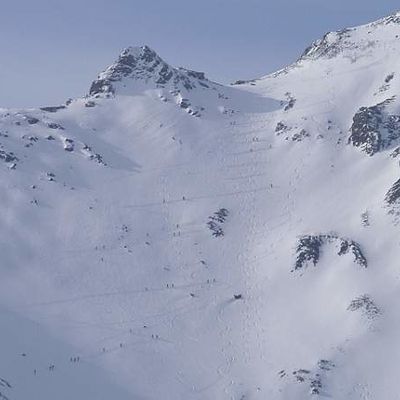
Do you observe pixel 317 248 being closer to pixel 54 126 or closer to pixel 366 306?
pixel 366 306

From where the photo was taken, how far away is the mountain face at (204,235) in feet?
354

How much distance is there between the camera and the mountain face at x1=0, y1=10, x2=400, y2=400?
108 meters

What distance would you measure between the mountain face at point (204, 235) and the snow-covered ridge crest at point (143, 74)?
0.46m

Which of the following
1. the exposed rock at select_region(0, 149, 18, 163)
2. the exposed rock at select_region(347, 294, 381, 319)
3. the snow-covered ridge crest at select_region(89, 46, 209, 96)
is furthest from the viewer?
the snow-covered ridge crest at select_region(89, 46, 209, 96)

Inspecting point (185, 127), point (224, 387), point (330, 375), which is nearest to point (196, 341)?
point (224, 387)

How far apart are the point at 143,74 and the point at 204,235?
52585 millimetres

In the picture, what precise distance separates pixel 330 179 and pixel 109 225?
1462 inches

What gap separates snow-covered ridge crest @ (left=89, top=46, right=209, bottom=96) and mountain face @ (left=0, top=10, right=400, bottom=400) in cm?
46

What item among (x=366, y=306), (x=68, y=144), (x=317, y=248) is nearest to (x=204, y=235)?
(x=317, y=248)

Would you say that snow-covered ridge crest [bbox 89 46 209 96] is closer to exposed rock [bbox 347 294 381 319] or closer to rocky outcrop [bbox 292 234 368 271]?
rocky outcrop [bbox 292 234 368 271]

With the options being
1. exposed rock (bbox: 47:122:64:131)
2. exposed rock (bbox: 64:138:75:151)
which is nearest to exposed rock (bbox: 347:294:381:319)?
exposed rock (bbox: 64:138:75:151)

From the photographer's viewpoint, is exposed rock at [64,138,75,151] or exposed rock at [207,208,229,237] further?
exposed rock at [64,138,75,151]

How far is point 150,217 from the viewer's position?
13800 cm

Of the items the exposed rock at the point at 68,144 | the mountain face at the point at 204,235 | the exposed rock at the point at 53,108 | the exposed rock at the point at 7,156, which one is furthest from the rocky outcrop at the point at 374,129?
the exposed rock at the point at 7,156
